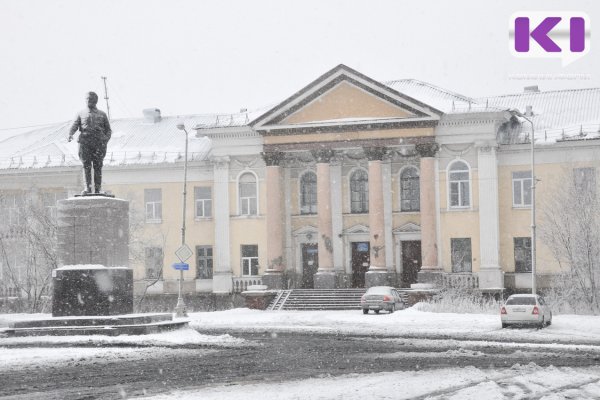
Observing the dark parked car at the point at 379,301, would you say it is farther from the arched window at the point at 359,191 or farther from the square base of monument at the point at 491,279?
the arched window at the point at 359,191

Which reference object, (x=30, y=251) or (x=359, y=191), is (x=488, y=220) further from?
(x=30, y=251)

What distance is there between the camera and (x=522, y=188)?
169ft

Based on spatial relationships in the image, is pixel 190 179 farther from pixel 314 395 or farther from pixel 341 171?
pixel 314 395

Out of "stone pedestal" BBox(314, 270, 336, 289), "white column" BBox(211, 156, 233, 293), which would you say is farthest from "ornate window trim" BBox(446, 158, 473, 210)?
"white column" BBox(211, 156, 233, 293)

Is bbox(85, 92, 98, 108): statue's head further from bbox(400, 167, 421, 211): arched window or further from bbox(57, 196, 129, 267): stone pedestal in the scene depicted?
bbox(400, 167, 421, 211): arched window

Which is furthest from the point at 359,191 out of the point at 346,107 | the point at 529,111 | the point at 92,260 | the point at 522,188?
the point at 92,260

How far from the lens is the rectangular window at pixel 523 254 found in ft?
168

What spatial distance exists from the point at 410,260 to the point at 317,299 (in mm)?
6124

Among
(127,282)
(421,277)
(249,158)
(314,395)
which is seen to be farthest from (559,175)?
(314,395)

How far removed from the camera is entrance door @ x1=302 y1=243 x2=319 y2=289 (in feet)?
181

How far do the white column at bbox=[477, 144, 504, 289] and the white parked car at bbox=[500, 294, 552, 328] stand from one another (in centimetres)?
1683

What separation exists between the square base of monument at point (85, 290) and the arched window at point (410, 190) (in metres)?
32.8

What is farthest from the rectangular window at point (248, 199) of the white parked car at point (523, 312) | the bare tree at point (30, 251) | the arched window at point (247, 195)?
the white parked car at point (523, 312)

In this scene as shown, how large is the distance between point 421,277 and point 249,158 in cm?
1191
